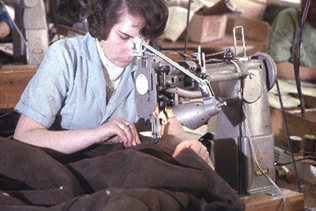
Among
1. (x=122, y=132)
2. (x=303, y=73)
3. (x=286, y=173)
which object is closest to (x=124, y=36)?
(x=122, y=132)

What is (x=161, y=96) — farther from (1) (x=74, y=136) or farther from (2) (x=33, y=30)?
(2) (x=33, y=30)

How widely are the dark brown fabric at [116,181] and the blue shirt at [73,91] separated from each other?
0.26 m

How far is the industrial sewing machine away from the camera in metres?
A: 1.05

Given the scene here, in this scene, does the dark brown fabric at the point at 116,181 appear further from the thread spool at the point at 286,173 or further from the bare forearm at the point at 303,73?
the bare forearm at the point at 303,73

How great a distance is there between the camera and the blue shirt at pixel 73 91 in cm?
131

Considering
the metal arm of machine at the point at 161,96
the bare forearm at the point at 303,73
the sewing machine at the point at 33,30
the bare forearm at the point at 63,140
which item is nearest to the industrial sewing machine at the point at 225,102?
the metal arm of machine at the point at 161,96

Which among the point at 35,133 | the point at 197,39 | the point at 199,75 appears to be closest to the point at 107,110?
the point at 35,133

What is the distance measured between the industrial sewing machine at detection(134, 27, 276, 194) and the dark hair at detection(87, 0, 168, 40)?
0.81 feet

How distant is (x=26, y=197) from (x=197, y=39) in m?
2.26

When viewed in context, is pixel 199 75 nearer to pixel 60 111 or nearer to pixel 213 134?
pixel 213 134

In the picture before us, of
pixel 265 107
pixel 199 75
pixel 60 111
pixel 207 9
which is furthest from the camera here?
pixel 207 9

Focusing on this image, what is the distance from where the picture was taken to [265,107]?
125cm

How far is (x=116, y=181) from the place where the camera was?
0.97m

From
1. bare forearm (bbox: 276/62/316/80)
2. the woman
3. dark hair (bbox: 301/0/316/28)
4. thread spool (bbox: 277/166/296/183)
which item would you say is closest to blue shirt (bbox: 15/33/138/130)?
the woman
